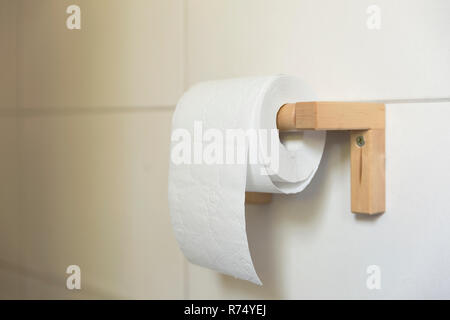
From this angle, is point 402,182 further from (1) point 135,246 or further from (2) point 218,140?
(1) point 135,246

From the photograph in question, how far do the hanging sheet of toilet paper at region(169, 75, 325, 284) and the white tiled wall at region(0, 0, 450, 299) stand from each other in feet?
0.26

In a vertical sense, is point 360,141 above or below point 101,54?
below

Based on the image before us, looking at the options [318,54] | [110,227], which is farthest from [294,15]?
[110,227]

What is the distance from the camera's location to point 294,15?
0.53m

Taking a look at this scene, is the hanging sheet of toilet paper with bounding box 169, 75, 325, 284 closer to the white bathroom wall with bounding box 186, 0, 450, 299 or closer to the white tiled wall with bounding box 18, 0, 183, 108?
the white bathroom wall with bounding box 186, 0, 450, 299

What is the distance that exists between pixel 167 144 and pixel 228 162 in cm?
24

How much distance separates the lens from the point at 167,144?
2.14ft

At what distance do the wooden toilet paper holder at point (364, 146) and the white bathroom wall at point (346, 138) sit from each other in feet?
0.05

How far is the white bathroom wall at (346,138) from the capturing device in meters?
0.46

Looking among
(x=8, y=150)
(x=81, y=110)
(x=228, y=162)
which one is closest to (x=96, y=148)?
(x=81, y=110)

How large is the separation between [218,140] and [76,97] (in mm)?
392

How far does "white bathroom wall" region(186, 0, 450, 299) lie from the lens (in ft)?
1.51

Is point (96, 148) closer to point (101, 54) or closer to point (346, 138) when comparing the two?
point (101, 54)

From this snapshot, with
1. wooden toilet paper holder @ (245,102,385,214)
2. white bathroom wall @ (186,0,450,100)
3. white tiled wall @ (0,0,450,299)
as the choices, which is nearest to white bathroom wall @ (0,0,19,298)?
white tiled wall @ (0,0,450,299)
